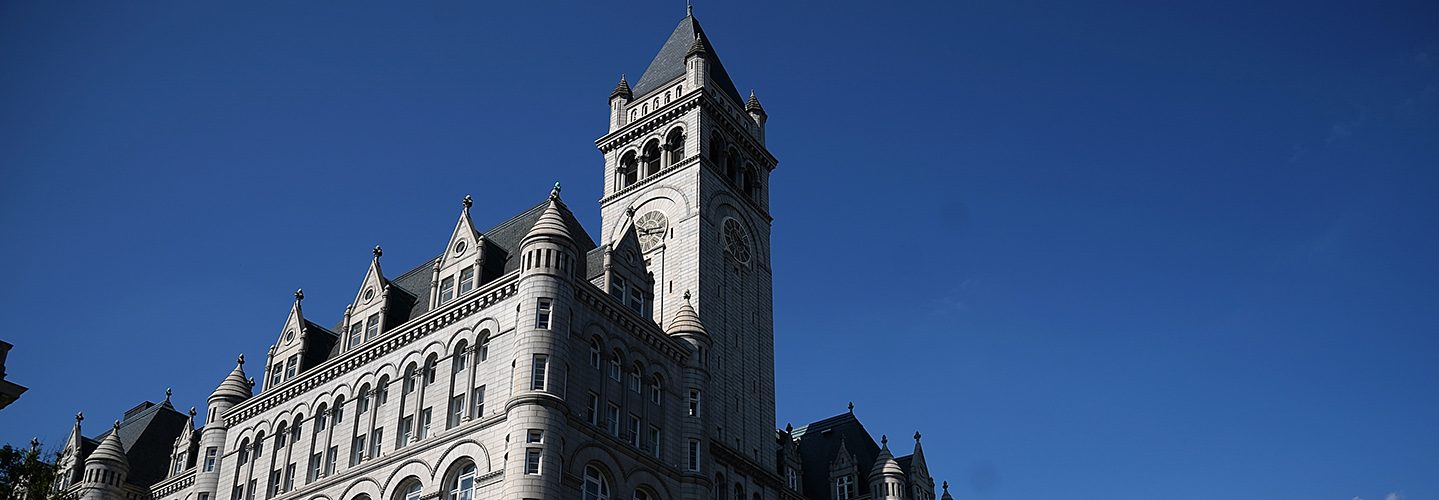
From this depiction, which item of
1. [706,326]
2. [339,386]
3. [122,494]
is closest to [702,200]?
[706,326]

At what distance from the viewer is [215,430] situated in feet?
266

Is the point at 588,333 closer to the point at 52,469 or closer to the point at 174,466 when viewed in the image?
the point at 52,469

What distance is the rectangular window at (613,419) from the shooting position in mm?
68000

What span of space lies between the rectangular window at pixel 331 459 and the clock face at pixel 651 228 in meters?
26.0

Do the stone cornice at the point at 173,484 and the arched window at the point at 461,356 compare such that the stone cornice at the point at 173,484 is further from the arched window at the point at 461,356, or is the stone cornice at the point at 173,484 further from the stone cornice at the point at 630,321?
the stone cornice at the point at 630,321

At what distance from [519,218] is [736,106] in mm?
27855

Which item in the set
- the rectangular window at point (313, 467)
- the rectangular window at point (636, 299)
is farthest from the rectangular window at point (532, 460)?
the rectangular window at point (313, 467)

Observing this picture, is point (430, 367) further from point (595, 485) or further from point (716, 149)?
point (716, 149)

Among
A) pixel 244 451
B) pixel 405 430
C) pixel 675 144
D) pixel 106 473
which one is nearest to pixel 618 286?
pixel 405 430

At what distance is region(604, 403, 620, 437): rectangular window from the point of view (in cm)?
6800

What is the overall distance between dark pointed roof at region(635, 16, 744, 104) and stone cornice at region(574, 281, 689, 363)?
1211 inches

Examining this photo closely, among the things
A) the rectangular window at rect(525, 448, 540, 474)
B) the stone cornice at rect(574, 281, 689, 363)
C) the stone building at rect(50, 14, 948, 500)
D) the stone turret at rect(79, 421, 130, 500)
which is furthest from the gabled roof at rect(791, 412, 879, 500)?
the stone turret at rect(79, 421, 130, 500)

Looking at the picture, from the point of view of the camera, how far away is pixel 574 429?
212 feet

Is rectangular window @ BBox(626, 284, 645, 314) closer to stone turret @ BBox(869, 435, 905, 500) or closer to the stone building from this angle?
the stone building
